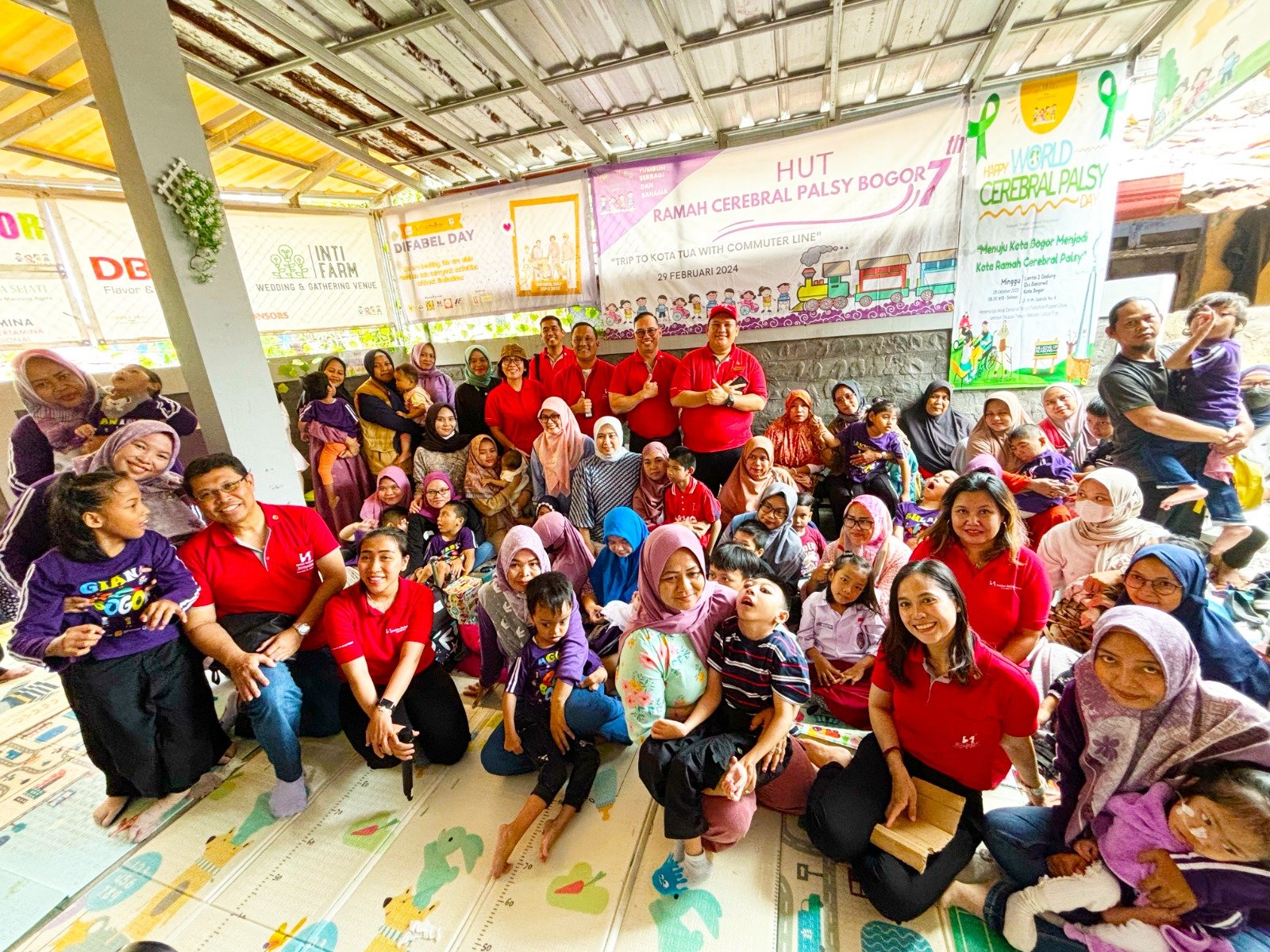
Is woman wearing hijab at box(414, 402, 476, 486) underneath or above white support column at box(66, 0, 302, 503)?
underneath

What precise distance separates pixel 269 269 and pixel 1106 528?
7.19 metres

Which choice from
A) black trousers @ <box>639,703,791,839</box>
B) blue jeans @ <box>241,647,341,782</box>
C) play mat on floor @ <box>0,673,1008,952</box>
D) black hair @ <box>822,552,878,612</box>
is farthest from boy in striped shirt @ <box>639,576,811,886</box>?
blue jeans @ <box>241,647,341,782</box>

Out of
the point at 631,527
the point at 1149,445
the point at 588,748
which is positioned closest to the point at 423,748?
the point at 588,748

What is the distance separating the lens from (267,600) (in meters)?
2.28

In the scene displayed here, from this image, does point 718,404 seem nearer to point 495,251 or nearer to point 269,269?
point 495,251

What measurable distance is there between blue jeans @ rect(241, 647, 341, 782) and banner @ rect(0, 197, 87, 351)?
14.8 feet

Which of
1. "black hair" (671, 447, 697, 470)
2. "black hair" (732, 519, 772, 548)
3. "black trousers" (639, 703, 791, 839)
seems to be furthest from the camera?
"black hair" (671, 447, 697, 470)

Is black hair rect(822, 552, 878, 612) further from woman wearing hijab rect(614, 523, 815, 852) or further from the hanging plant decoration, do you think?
the hanging plant decoration

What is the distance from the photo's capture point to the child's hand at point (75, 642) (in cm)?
182

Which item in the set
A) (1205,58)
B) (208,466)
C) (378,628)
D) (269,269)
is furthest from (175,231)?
(1205,58)

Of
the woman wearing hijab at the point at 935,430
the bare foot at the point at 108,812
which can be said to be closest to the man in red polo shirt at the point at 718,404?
the woman wearing hijab at the point at 935,430

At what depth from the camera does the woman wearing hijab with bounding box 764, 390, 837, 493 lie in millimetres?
3947

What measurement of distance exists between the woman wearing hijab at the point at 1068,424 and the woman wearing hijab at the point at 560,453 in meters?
3.36

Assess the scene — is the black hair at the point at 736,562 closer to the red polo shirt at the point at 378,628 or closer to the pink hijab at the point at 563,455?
the red polo shirt at the point at 378,628
